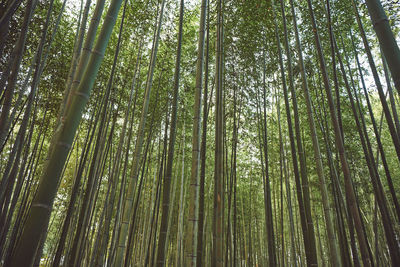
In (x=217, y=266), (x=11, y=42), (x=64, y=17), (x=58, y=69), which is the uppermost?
(x=64, y=17)

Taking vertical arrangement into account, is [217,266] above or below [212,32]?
below

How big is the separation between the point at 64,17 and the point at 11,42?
6.00 ft

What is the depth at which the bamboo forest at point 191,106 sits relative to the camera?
172 centimetres

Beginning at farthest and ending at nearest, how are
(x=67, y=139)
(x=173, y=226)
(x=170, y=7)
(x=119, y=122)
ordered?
Result: (x=173, y=226) → (x=119, y=122) → (x=170, y=7) → (x=67, y=139)

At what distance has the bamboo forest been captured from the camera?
172cm

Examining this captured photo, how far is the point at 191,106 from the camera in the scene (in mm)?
6371

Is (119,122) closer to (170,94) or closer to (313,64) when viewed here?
(170,94)

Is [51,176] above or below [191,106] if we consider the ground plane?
below

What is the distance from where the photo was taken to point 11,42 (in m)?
3.39

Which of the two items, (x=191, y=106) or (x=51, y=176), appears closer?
(x=51, y=176)

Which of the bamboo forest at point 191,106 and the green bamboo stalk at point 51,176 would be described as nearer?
the green bamboo stalk at point 51,176

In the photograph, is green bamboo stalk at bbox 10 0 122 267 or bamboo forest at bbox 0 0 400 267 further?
bamboo forest at bbox 0 0 400 267

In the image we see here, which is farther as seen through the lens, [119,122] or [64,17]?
[119,122]

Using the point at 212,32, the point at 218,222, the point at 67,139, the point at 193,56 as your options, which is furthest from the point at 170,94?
the point at 67,139
